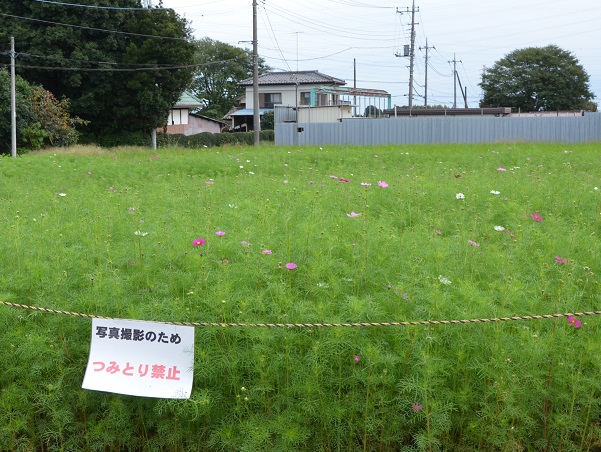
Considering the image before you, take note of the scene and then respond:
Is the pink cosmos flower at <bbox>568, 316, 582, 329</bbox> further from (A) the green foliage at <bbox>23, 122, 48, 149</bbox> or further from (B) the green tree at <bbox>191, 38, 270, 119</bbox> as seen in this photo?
(B) the green tree at <bbox>191, 38, 270, 119</bbox>

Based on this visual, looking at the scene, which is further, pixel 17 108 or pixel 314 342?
pixel 17 108

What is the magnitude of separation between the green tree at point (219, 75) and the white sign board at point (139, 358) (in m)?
47.6

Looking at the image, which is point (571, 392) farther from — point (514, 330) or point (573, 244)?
point (573, 244)

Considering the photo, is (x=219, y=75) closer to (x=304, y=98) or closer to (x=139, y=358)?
(x=304, y=98)

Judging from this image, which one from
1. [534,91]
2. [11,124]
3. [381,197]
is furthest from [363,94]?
[381,197]

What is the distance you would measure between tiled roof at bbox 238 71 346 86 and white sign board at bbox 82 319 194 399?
40454 millimetres

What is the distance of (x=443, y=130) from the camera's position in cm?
2323

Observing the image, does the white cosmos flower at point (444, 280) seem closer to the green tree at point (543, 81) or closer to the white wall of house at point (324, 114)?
the white wall of house at point (324, 114)

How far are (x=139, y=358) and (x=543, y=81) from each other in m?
46.3

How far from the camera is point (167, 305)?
3203 mm

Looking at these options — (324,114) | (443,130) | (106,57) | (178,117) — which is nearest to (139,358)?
(443,130)

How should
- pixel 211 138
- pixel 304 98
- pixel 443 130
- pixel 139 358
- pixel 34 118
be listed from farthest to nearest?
pixel 304 98, pixel 211 138, pixel 34 118, pixel 443 130, pixel 139 358

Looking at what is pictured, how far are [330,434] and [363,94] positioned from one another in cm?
2858

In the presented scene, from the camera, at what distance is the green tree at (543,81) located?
4434 cm
